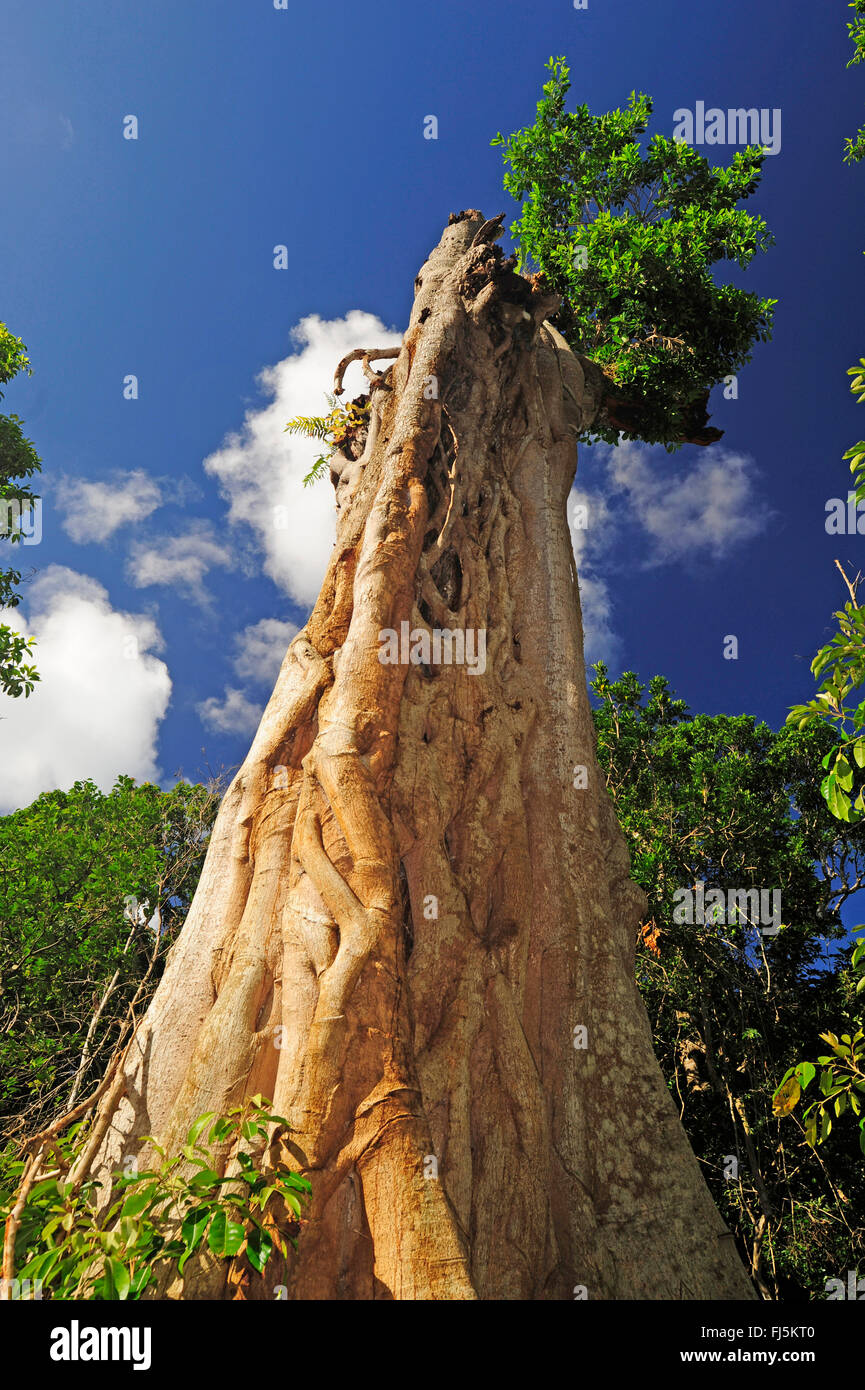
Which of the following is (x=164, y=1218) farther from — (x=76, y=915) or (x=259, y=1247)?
(x=76, y=915)

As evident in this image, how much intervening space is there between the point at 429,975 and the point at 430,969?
25 millimetres

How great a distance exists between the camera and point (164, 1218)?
214 cm

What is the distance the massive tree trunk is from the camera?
2.55 meters

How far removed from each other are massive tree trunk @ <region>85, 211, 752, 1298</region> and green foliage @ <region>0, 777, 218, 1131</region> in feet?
10.3

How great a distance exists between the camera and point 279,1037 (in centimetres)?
282

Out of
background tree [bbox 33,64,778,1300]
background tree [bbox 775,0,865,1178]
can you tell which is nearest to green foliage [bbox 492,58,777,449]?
background tree [bbox 33,64,778,1300]

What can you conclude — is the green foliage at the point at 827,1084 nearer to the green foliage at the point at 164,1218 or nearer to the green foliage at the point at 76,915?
the green foliage at the point at 164,1218

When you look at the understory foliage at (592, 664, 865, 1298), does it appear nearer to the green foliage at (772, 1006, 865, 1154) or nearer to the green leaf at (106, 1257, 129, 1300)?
the green foliage at (772, 1006, 865, 1154)

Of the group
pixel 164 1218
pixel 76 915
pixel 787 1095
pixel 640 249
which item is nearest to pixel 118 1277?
pixel 164 1218
